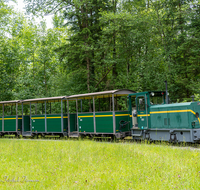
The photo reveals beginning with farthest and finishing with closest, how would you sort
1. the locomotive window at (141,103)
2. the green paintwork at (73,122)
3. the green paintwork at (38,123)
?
the green paintwork at (38,123) → the green paintwork at (73,122) → the locomotive window at (141,103)

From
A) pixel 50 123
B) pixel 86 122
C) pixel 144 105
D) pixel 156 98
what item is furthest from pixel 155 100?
pixel 50 123

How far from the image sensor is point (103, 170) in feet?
23.3

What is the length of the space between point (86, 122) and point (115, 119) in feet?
8.21

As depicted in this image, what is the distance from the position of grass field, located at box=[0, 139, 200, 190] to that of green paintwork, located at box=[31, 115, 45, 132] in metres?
8.39

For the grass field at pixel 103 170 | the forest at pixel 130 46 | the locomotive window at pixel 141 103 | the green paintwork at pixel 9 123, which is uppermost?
the forest at pixel 130 46

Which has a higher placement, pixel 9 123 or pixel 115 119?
pixel 115 119

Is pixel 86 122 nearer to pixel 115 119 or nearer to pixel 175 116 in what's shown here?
pixel 115 119

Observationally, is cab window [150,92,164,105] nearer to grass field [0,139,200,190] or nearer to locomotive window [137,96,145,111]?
locomotive window [137,96,145,111]

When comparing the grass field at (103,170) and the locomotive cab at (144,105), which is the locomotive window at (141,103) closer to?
the locomotive cab at (144,105)

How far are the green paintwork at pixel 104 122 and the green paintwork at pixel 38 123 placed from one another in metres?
5.40

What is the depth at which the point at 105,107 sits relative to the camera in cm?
1706

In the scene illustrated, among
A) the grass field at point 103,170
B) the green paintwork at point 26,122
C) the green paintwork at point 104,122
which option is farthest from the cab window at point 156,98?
the green paintwork at point 26,122

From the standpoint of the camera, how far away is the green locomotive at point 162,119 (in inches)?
447

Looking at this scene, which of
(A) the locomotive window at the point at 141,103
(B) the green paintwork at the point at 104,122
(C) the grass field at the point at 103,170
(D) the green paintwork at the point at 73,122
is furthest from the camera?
Result: (D) the green paintwork at the point at 73,122
